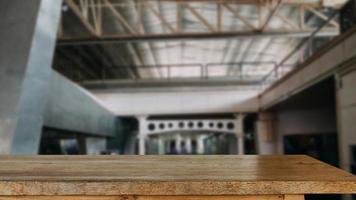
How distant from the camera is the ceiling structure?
333 inches

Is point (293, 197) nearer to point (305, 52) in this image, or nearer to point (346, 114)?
point (346, 114)

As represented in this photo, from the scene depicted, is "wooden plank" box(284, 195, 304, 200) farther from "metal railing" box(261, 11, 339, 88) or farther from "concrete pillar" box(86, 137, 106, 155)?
"concrete pillar" box(86, 137, 106, 155)

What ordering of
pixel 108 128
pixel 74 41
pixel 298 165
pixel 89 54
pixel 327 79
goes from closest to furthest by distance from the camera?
pixel 298 165 < pixel 327 79 < pixel 108 128 < pixel 74 41 < pixel 89 54

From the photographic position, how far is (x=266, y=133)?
31.0 feet

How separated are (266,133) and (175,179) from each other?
339 inches

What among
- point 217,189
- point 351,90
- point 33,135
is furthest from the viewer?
point 351,90

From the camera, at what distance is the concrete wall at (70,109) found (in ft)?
14.2

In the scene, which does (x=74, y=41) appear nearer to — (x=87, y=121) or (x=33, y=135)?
(x=87, y=121)

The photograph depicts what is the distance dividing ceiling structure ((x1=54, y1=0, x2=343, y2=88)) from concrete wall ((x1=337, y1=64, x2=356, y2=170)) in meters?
2.23

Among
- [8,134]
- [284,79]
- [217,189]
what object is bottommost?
[217,189]

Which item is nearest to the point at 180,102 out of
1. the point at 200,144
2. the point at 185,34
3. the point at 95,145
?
the point at 185,34

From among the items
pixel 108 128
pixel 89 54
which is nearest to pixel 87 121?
pixel 108 128

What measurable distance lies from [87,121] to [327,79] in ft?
11.8

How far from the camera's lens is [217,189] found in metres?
1.14
